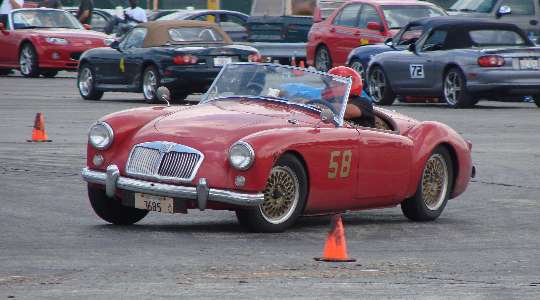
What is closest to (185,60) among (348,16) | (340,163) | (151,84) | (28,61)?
(151,84)

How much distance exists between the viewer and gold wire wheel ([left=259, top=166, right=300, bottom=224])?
10797mm

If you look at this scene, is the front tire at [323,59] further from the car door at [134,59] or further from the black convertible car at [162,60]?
the car door at [134,59]

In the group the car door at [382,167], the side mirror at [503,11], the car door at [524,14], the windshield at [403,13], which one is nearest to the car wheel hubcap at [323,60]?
the windshield at [403,13]

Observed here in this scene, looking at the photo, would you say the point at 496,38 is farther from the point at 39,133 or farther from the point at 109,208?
the point at 109,208

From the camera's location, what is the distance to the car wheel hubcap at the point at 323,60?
32750 millimetres

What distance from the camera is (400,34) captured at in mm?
27703

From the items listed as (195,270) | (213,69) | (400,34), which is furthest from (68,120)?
(195,270)

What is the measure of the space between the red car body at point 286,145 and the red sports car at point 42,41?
75.6 feet

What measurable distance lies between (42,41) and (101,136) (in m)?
24.1

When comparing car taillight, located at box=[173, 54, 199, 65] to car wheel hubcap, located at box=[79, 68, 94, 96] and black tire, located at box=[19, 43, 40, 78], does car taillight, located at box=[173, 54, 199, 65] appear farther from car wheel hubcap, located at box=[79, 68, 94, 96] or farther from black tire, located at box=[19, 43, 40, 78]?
black tire, located at box=[19, 43, 40, 78]

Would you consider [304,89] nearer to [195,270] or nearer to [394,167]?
[394,167]

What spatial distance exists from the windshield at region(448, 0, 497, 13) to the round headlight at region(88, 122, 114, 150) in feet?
77.0

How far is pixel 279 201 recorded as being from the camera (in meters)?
10.9

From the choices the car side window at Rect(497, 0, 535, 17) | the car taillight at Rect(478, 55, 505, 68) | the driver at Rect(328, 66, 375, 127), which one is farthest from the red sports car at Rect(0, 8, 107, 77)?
the driver at Rect(328, 66, 375, 127)
